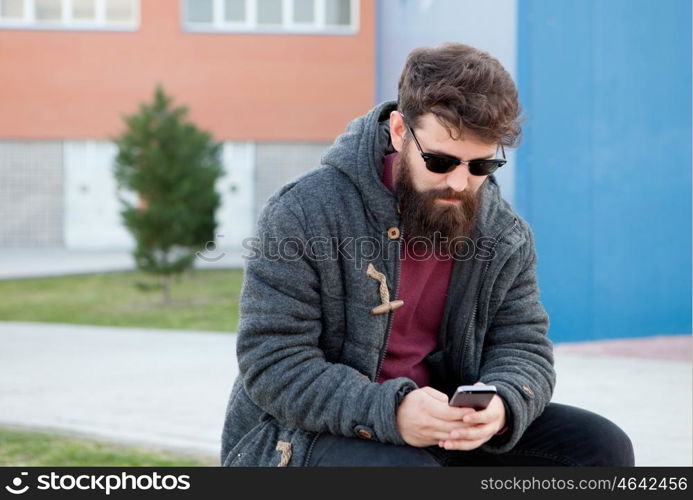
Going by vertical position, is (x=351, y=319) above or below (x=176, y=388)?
above

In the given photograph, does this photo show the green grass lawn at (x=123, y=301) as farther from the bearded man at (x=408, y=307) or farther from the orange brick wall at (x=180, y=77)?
the orange brick wall at (x=180, y=77)

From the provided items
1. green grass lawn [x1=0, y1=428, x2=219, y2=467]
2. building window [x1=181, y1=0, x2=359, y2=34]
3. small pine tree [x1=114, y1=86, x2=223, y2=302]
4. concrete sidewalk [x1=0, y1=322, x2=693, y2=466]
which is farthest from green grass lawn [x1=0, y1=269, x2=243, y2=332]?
building window [x1=181, y1=0, x2=359, y2=34]

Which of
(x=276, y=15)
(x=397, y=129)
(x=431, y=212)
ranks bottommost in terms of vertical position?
(x=431, y=212)

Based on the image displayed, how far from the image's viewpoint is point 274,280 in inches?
110

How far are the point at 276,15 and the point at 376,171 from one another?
2479cm

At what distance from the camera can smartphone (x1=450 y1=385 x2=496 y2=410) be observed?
2.59 metres

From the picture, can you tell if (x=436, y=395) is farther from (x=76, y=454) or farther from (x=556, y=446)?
(x=76, y=454)

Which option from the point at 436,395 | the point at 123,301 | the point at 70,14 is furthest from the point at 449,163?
the point at 70,14

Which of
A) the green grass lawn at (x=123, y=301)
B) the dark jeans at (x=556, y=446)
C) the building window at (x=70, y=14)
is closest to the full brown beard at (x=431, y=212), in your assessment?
the dark jeans at (x=556, y=446)

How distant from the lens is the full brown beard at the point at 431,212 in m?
2.86

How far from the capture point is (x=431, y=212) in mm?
2859

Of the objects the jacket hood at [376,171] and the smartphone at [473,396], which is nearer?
the smartphone at [473,396]

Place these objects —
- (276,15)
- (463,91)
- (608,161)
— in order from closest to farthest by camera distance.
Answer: (463,91) → (608,161) → (276,15)
